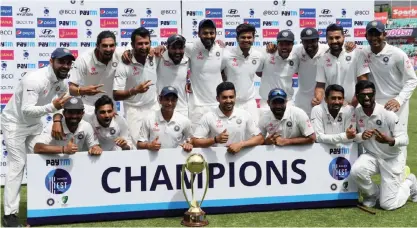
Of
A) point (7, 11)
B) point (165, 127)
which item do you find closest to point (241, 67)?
point (165, 127)

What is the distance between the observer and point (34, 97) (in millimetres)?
5352

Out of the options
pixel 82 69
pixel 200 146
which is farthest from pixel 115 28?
pixel 200 146

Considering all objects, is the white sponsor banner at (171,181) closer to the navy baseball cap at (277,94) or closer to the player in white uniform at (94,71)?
the navy baseball cap at (277,94)

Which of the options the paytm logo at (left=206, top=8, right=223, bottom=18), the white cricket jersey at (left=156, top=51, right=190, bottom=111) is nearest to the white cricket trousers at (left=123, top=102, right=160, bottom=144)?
the white cricket jersey at (left=156, top=51, right=190, bottom=111)

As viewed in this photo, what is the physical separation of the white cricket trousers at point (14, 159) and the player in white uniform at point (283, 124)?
268cm

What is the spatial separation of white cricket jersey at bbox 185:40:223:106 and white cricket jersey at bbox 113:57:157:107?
598 millimetres

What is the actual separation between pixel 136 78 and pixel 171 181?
1598mm

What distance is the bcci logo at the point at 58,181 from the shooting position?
5.40 metres

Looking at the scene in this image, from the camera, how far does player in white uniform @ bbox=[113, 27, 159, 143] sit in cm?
632

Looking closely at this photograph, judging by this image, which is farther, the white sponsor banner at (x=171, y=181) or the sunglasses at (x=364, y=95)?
the sunglasses at (x=364, y=95)

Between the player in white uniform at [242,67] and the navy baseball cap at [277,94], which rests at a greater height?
the player in white uniform at [242,67]

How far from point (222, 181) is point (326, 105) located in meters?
1.58

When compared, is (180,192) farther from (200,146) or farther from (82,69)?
(82,69)

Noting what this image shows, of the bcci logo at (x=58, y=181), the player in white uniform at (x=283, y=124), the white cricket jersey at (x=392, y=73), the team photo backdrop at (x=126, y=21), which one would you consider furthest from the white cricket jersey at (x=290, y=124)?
the team photo backdrop at (x=126, y=21)
